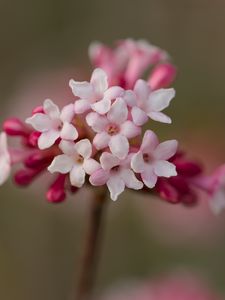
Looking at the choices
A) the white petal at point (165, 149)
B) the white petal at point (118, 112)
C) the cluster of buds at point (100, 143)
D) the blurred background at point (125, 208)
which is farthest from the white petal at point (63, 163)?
the blurred background at point (125, 208)

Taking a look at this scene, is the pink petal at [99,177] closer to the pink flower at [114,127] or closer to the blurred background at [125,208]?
the pink flower at [114,127]

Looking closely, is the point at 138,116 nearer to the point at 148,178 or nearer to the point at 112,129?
the point at 112,129

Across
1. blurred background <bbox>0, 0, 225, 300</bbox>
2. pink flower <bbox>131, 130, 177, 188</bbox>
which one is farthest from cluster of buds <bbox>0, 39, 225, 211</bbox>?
blurred background <bbox>0, 0, 225, 300</bbox>

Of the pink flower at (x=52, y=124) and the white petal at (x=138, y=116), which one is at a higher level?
the white petal at (x=138, y=116)

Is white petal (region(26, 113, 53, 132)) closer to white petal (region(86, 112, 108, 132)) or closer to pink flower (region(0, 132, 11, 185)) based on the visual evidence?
white petal (region(86, 112, 108, 132))

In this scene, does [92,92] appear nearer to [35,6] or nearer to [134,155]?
[134,155]

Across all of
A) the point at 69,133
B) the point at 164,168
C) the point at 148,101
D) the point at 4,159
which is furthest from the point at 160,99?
the point at 4,159
